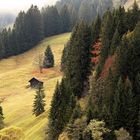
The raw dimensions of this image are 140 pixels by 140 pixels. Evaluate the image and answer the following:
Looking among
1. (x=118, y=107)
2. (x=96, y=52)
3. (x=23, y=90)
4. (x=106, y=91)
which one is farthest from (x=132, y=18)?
(x=23, y=90)

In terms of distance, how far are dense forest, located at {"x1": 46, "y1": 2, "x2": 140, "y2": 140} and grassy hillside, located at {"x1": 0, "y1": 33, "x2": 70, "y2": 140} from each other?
27.0ft

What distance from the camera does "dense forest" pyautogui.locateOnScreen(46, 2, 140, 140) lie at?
2771 inches

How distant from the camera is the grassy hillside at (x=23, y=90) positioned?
9381cm

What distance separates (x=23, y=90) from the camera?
137 meters

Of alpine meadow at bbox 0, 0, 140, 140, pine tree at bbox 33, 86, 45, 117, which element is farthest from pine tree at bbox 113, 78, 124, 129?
pine tree at bbox 33, 86, 45, 117

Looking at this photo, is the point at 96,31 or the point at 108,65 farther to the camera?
the point at 96,31

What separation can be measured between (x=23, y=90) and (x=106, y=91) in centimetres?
6368

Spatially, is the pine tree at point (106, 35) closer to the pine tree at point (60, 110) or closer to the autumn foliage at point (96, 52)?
the autumn foliage at point (96, 52)

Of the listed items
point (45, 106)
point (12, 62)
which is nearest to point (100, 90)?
point (45, 106)

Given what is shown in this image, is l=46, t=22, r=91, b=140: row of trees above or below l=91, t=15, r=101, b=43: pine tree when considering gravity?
below

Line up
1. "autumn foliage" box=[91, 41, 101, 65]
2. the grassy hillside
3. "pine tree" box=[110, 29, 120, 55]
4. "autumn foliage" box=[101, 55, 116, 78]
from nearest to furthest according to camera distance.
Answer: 1. "autumn foliage" box=[101, 55, 116, 78]
2. "pine tree" box=[110, 29, 120, 55]
3. the grassy hillside
4. "autumn foliage" box=[91, 41, 101, 65]

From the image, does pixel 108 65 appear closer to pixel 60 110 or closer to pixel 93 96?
pixel 93 96

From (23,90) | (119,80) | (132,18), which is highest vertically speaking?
(132,18)

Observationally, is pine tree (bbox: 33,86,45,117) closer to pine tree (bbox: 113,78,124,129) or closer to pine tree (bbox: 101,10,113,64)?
pine tree (bbox: 101,10,113,64)
